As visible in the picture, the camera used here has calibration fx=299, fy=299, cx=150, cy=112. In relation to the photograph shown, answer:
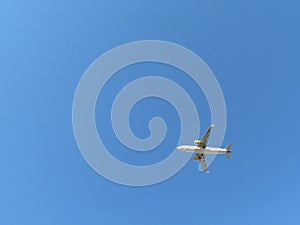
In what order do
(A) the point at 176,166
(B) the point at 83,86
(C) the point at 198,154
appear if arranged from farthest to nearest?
(C) the point at 198,154
(A) the point at 176,166
(B) the point at 83,86

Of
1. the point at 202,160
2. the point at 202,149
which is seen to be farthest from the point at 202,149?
the point at 202,160

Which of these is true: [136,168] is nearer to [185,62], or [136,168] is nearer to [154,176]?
[154,176]

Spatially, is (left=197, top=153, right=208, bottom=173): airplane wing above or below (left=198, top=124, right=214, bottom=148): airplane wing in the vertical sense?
below

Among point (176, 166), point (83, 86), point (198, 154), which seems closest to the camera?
point (83, 86)

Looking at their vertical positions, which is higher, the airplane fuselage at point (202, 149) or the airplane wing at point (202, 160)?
the airplane fuselage at point (202, 149)

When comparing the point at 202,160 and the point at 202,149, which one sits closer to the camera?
the point at 202,149

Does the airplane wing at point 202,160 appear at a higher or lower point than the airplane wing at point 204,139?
lower

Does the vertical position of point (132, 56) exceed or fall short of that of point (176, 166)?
it exceeds it

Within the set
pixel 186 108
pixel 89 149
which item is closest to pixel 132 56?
pixel 186 108

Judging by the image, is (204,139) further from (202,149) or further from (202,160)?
(202,160)

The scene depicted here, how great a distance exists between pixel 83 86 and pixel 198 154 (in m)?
33.6

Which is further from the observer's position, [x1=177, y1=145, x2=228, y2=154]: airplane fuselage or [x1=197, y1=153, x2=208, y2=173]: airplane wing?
[x1=177, y1=145, x2=228, y2=154]: airplane fuselage

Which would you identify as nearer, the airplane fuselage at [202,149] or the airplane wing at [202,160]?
the airplane wing at [202,160]

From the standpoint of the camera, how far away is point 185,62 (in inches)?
2522
